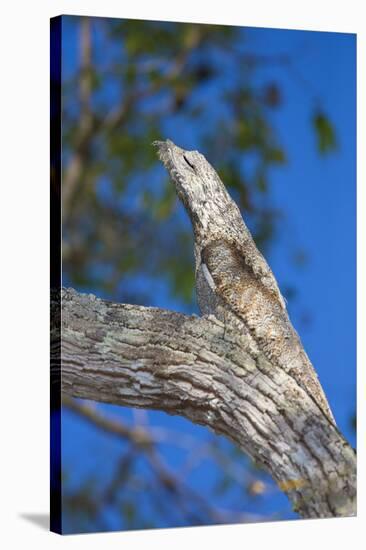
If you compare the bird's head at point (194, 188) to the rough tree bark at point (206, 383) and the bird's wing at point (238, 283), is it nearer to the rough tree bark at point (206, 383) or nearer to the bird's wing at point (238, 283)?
the bird's wing at point (238, 283)

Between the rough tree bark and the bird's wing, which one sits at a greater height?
the bird's wing

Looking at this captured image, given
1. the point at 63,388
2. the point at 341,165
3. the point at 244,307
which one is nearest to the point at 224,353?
the point at 244,307

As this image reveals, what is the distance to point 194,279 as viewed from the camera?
4.87 meters

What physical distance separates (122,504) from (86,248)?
91cm

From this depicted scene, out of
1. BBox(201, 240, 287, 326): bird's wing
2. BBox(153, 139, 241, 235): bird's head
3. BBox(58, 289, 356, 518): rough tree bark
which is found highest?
BBox(153, 139, 241, 235): bird's head

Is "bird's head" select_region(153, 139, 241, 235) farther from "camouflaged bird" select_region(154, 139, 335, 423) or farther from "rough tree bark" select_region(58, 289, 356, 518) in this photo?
"rough tree bark" select_region(58, 289, 356, 518)

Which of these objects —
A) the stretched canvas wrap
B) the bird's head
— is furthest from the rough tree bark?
the bird's head

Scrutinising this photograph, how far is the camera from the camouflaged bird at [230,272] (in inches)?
189

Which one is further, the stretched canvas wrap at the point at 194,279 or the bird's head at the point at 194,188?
the bird's head at the point at 194,188

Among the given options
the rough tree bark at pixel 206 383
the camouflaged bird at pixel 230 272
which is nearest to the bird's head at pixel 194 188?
the camouflaged bird at pixel 230 272

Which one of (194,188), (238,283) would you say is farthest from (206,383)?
(194,188)

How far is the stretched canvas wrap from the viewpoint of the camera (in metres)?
4.64

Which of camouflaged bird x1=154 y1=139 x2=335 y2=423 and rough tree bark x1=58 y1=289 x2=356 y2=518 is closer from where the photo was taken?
rough tree bark x1=58 y1=289 x2=356 y2=518

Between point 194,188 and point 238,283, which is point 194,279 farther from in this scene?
point 194,188
